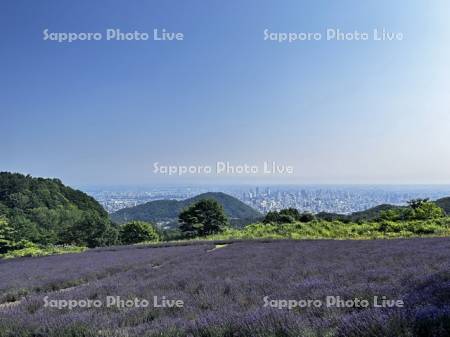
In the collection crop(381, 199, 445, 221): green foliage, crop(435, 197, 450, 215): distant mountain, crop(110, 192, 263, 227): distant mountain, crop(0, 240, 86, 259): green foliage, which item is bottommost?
crop(110, 192, 263, 227): distant mountain

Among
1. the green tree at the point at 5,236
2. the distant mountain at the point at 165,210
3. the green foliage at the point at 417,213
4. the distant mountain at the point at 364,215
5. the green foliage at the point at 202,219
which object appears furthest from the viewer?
the distant mountain at the point at 165,210

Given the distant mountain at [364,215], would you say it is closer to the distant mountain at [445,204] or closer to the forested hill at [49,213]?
the distant mountain at [445,204]

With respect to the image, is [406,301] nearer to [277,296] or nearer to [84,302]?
[277,296]

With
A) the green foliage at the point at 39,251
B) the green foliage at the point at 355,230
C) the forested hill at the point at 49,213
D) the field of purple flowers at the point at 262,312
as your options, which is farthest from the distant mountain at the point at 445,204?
the forested hill at the point at 49,213

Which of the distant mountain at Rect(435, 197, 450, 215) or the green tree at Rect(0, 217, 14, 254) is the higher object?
the distant mountain at Rect(435, 197, 450, 215)

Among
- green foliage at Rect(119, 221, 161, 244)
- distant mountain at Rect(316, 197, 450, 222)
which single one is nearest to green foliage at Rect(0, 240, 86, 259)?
green foliage at Rect(119, 221, 161, 244)

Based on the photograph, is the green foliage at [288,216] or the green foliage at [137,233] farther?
the green foliage at [137,233]

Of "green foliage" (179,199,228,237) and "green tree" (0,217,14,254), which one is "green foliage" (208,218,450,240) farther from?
A: "green tree" (0,217,14,254)

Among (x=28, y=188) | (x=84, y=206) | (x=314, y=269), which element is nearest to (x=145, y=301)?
(x=314, y=269)
